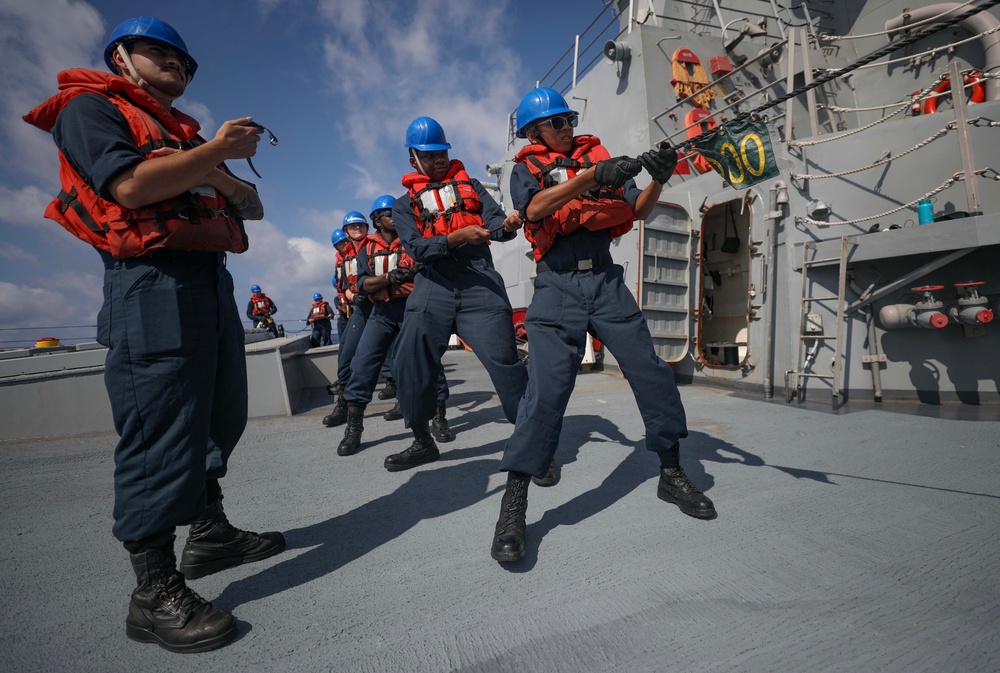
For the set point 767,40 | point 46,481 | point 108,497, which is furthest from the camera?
point 767,40

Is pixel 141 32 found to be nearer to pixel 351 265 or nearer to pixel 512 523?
pixel 512 523

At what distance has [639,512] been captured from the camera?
2100 millimetres

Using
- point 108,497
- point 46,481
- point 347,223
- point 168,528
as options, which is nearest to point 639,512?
point 168,528

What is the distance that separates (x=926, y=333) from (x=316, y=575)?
5187mm

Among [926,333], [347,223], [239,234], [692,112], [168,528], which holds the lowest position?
[168,528]

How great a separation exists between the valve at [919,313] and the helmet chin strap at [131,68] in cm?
513

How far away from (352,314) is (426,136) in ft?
8.63

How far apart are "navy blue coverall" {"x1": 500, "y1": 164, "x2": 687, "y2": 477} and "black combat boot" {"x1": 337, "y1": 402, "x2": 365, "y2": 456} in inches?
65.3

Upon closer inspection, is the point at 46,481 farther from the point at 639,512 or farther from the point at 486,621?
the point at 639,512

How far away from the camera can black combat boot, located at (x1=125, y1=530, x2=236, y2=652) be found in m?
1.32

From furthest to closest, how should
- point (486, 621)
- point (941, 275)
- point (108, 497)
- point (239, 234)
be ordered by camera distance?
point (941, 275)
point (108, 497)
point (239, 234)
point (486, 621)

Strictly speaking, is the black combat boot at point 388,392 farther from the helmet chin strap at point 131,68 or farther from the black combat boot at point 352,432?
the helmet chin strap at point 131,68

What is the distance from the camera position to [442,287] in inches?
107

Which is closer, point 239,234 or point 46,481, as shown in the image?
point 239,234
